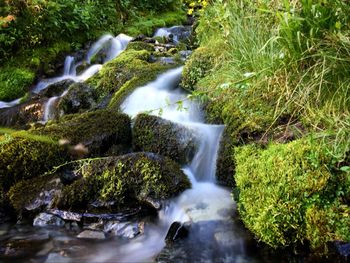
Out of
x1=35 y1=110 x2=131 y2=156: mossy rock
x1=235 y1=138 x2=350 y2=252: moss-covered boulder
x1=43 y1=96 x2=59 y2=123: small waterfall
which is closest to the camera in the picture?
x1=235 y1=138 x2=350 y2=252: moss-covered boulder

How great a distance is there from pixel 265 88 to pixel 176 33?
277 inches

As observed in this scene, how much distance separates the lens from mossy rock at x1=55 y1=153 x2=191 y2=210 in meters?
4.03

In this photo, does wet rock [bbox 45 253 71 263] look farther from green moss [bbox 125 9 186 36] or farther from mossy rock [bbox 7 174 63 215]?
green moss [bbox 125 9 186 36]

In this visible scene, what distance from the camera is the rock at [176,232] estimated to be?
359 centimetres

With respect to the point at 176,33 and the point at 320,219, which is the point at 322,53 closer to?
the point at 320,219

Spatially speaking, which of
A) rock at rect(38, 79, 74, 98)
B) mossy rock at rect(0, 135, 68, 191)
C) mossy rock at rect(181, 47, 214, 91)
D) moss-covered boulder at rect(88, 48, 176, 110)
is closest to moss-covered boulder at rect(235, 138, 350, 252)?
mossy rock at rect(0, 135, 68, 191)

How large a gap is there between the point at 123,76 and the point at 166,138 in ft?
8.58

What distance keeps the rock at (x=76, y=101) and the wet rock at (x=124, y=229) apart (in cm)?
311

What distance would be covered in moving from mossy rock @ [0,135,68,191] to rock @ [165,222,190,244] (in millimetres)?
1727

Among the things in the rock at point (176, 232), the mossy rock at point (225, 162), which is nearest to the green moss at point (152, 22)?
the mossy rock at point (225, 162)

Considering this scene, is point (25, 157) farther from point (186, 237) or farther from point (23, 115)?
point (23, 115)

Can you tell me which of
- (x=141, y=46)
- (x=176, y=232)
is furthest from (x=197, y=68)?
(x=176, y=232)

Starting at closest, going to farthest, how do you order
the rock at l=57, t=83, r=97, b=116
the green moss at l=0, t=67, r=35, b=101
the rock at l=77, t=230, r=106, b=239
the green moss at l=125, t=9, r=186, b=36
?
1. the rock at l=77, t=230, r=106, b=239
2. the rock at l=57, t=83, r=97, b=116
3. the green moss at l=0, t=67, r=35, b=101
4. the green moss at l=125, t=9, r=186, b=36

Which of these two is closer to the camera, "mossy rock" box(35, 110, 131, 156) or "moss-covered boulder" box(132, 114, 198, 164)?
"moss-covered boulder" box(132, 114, 198, 164)
